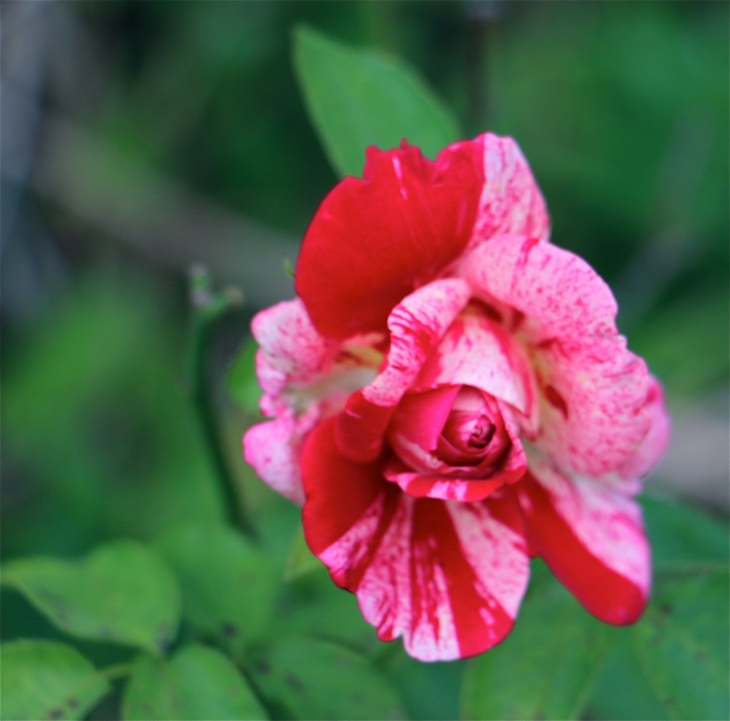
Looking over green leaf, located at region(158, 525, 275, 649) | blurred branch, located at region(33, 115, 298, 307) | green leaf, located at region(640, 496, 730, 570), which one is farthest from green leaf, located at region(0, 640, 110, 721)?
blurred branch, located at region(33, 115, 298, 307)

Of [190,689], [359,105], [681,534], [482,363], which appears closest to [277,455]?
[482,363]

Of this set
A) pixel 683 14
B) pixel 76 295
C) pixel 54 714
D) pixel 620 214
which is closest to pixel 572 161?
pixel 620 214

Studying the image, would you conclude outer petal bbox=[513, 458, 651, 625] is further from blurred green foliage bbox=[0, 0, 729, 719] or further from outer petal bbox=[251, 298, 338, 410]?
blurred green foliage bbox=[0, 0, 729, 719]

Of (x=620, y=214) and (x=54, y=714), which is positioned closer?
(x=54, y=714)

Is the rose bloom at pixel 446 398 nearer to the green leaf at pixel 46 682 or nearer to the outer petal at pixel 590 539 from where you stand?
the outer petal at pixel 590 539

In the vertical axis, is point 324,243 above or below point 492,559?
above

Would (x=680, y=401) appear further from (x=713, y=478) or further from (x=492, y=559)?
(x=492, y=559)
